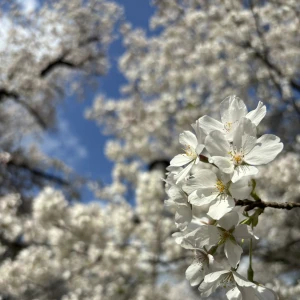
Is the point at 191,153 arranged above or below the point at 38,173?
above

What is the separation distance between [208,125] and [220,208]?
0.24 metres

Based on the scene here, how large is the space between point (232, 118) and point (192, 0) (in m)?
6.86

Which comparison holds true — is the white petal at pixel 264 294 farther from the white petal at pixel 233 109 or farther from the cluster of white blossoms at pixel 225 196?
the white petal at pixel 233 109

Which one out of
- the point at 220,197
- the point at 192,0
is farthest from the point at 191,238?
the point at 192,0

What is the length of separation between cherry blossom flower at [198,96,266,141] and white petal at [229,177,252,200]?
0.50 ft

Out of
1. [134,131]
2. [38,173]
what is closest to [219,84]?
[134,131]

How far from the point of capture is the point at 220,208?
34.2 inches

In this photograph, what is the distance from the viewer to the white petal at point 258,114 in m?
0.97

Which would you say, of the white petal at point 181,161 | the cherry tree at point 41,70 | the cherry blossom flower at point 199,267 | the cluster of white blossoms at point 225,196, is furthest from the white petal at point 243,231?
the cherry tree at point 41,70

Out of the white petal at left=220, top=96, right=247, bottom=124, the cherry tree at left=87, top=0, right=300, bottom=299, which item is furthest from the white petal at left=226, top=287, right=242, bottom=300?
the cherry tree at left=87, top=0, right=300, bottom=299

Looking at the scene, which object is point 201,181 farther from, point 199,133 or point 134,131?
point 134,131

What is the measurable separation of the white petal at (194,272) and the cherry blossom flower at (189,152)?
0.79 ft

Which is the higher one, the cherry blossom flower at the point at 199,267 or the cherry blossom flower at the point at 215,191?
the cherry blossom flower at the point at 215,191

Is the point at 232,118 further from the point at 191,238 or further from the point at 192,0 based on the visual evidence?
the point at 192,0
